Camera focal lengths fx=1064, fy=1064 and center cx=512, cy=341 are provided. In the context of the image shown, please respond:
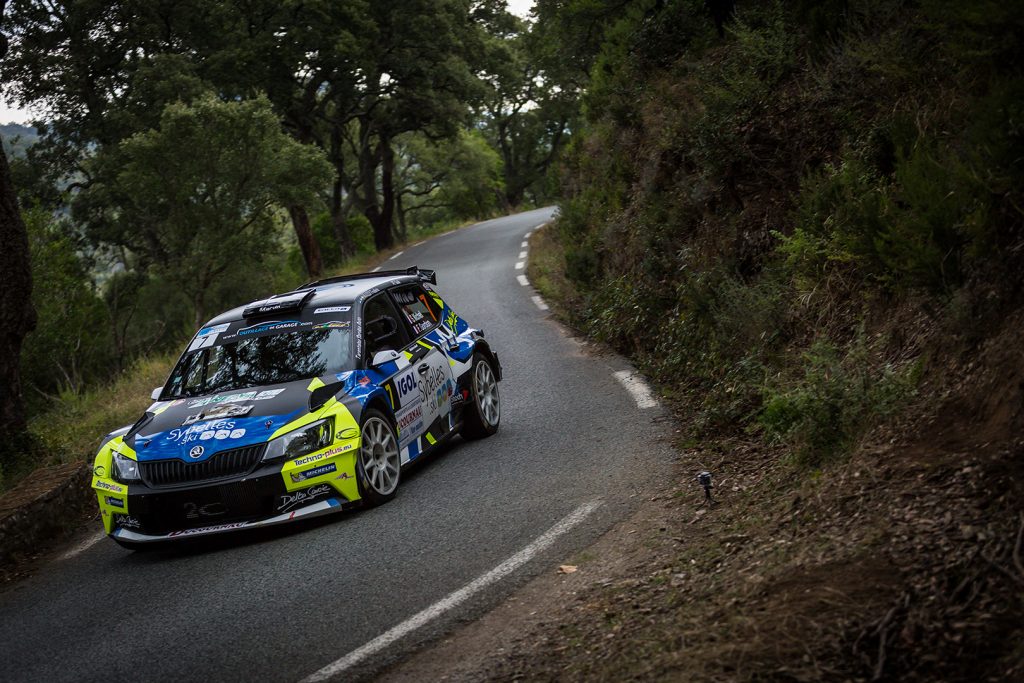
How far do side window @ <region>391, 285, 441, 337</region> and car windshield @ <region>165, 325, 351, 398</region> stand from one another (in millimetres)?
1100

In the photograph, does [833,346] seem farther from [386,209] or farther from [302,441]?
[386,209]

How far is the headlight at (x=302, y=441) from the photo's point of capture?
297 inches

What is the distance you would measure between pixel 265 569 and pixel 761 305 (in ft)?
17.3

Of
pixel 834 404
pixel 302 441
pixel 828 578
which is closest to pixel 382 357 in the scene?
pixel 302 441

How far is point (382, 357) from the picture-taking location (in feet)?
28.6

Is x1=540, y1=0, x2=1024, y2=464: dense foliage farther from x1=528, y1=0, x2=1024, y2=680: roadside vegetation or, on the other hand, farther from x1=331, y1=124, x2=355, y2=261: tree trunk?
x1=331, y1=124, x2=355, y2=261: tree trunk

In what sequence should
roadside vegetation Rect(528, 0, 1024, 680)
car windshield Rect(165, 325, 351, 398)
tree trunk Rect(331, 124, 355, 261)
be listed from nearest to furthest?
roadside vegetation Rect(528, 0, 1024, 680)
car windshield Rect(165, 325, 351, 398)
tree trunk Rect(331, 124, 355, 261)

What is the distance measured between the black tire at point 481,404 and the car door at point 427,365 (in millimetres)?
383

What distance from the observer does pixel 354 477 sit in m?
7.84

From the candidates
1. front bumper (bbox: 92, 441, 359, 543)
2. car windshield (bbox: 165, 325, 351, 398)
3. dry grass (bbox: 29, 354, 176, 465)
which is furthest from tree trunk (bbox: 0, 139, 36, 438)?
front bumper (bbox: 92, 441, 359, 543)

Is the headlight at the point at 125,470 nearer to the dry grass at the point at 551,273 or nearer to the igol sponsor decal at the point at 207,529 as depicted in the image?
the igol sponsor decal at the point at 207,529

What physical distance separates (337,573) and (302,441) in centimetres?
128

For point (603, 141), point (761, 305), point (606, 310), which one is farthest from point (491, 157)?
point (761, 305)

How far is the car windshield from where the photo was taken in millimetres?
8656
